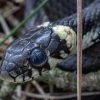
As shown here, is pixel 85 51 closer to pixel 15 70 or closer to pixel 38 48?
pixel 38 48

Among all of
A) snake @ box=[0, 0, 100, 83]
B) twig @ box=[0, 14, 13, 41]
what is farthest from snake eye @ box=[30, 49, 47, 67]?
twig @ box=[0, 14, 13, 41]

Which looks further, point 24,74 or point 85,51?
point 85,51

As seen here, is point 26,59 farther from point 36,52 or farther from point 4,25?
point 4,25

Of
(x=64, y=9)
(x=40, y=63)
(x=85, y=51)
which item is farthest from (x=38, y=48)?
(x=64, y=9)

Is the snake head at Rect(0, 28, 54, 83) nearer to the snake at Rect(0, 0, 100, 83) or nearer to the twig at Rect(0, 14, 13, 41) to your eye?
the snake at Rect(0, 0, 100, 83)

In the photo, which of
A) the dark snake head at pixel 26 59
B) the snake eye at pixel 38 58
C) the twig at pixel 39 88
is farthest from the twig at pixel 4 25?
the snake eye at pixel 38 58

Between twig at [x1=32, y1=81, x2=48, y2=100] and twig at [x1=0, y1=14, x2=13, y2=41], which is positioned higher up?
twig at [x1=0, y1=14, x2=13, y2=41]

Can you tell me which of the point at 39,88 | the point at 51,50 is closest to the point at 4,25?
the point at 39,88

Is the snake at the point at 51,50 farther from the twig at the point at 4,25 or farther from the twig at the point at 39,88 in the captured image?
the twig at the point at 4,25
